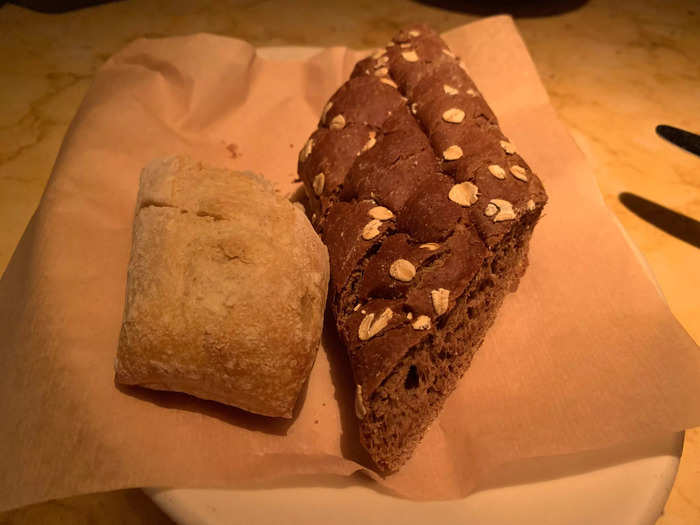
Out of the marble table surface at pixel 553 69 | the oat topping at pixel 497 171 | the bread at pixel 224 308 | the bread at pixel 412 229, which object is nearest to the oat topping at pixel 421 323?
the bread at pixel 412 229

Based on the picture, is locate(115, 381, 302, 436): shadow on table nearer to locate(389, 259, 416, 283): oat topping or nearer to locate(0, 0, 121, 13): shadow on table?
locate(389, 259, 416, 283): oat topping

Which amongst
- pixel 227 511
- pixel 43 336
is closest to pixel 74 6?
pixel 43 336

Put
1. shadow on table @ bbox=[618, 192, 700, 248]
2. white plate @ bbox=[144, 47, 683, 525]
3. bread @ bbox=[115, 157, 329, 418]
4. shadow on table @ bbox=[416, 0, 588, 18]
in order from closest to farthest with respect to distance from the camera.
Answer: white plate @ bbox=[144, 47, 683, 525], bread @ bbox=[115, 157, 329, 418], shadow on table @ bbox=[618, 192, 700, 248], shadow on table @ bbox=[416, 0, 588, 18]

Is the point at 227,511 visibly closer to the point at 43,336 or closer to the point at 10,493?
the point at 10,493

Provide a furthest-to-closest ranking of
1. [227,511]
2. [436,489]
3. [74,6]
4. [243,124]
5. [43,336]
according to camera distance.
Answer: [74,6] → [243,124] → [43,336] → [436,489] → [227,511]

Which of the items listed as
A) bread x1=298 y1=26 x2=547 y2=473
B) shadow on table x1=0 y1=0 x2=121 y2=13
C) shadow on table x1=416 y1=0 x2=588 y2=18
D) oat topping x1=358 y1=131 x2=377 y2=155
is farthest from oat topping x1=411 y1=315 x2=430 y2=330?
shadow on table x1=0 y1=0 x2=121 y2=13

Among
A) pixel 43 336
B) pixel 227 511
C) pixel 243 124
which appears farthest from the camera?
pixel 243 124

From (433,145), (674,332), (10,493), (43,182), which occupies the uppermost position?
(433,145)

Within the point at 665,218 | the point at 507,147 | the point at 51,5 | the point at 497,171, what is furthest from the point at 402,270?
the point at 51,5
